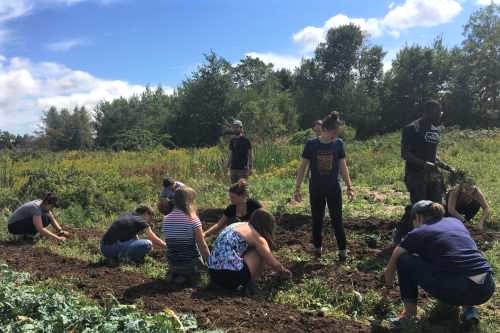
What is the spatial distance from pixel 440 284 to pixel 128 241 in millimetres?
4146

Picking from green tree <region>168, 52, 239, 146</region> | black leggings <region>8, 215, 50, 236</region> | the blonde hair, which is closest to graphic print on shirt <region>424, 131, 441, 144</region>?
the blonde hair

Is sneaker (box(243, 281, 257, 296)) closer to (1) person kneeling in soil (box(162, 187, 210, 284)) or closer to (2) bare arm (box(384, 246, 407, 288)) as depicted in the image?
(1) person kneeling in soil (box(162, 187, 210, 284))

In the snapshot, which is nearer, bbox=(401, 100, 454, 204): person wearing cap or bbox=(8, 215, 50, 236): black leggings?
bbox=(401, 100, 454, 204): person wearing cap

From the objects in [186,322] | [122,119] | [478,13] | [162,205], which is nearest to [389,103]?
[478,13]

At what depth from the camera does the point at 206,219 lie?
947 cm

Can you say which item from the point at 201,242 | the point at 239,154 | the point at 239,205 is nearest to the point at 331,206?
the point at 239,205

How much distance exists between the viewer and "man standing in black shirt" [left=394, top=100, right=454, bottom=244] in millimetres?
6297

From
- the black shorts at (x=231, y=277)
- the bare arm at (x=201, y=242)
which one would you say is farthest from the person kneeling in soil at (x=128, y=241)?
the black shorts at (x=231, y=277)

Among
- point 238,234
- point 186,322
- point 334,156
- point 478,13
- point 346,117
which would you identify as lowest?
point 186,322

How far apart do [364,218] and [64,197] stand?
7.17 m

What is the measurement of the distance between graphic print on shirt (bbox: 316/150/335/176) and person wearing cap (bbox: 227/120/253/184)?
291 cm

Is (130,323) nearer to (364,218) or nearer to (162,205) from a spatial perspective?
(162,205)

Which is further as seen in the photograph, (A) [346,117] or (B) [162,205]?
(A) [346,117]

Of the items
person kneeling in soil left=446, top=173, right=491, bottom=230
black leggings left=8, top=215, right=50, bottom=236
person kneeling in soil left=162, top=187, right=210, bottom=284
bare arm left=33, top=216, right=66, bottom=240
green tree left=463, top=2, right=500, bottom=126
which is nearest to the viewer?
person kneeling in soil left=162, top=187, right=210, bottom=284
